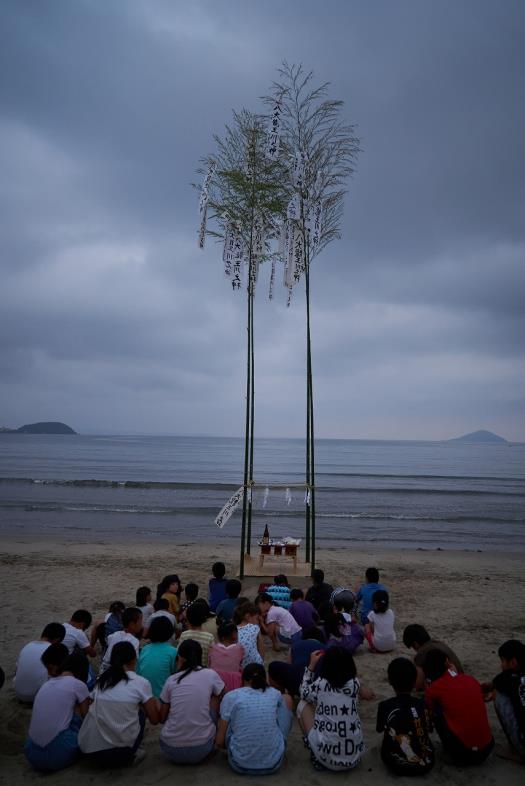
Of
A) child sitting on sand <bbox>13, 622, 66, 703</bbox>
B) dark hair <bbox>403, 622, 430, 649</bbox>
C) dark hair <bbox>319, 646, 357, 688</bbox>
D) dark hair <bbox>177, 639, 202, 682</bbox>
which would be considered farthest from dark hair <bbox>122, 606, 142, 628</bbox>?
dark hair <bbox>403, 622, 430, 649</bbox>

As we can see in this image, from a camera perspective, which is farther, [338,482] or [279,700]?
[338,482]

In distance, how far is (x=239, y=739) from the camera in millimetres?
4027

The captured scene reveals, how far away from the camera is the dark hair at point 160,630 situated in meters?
5.07

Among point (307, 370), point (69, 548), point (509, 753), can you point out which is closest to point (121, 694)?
point (509, 753)

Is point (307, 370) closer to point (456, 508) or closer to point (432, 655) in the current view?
point (432, 655)

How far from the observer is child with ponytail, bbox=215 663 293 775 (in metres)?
4.00

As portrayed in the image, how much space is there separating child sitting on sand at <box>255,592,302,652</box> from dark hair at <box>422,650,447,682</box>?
2961mm

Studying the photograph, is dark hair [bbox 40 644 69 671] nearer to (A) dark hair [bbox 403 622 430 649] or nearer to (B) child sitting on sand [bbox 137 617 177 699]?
(B) child sitting on sand [bbox 137 617 177 699]

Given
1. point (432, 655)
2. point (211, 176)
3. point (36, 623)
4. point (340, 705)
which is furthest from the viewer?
point (211, 176)

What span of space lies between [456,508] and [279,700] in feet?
90.4

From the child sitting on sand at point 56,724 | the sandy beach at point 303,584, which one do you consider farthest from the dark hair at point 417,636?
the child sitting on sand at point 56,724

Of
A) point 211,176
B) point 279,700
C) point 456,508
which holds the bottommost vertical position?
point 456,508

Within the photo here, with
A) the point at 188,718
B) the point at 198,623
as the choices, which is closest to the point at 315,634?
the point at 198,623

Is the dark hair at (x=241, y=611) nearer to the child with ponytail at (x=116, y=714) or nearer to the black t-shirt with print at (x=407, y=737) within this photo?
the child with ponytail at (x=116, y=714)
